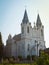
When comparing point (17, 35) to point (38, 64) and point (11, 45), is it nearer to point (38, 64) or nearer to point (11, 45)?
point (11, 45)

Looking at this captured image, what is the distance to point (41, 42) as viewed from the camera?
81375 mm

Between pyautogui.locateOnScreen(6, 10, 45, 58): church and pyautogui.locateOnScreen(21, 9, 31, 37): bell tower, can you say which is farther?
Answer: pyautogui.locateOnScreen(21, 9, 31, 37): bell tower

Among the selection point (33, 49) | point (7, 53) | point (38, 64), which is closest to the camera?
point (38, 64)

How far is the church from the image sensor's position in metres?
78.4

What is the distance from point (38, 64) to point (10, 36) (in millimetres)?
60451

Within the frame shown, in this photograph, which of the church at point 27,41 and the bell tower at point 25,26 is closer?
the church at point 27,41

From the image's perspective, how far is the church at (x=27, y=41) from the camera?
257 feet

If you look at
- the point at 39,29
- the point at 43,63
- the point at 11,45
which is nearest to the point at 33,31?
the point at 39,29

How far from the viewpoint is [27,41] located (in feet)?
260

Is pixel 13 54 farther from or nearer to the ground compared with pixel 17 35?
nearer to the ground

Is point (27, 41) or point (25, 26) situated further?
point (25, 26)

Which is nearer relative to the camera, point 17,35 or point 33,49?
point 33,49

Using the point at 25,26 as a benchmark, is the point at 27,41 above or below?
below

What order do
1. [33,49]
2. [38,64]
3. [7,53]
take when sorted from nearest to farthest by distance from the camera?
1. [38,64]
2. [33,49]
3. [7,53]
